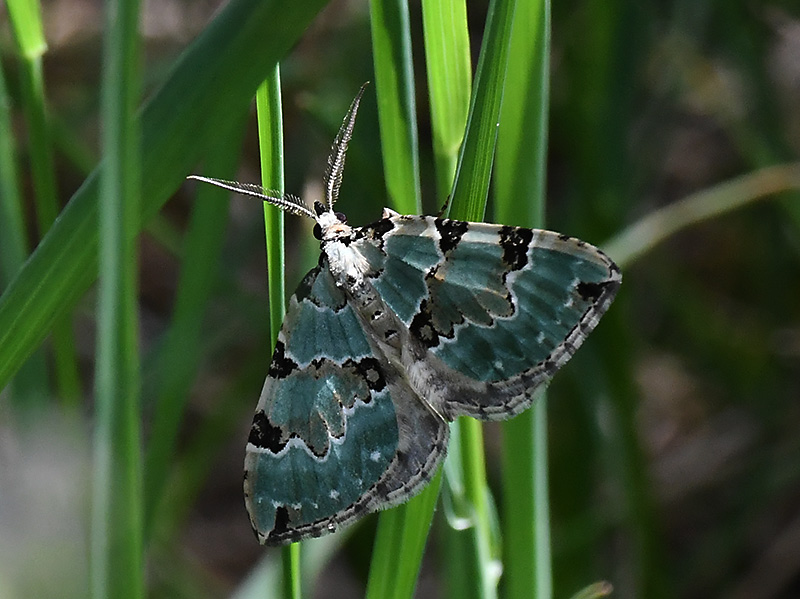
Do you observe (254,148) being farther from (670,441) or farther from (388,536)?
(388,536)

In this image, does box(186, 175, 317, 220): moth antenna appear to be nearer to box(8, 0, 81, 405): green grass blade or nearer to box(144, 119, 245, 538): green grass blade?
box(144, 119, 245, 538): green grass blade

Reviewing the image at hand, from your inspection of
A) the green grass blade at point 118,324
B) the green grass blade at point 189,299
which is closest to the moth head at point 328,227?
the green grass blade at point 189,299

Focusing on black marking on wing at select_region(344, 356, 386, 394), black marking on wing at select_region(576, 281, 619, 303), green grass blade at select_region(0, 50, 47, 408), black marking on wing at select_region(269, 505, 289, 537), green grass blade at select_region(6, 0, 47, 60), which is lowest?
black marking on wing at select_region(269, 505, 289, 537)

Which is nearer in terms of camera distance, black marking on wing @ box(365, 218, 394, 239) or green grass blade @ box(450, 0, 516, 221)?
green grass blade @ box(450, 0, 516, 221)

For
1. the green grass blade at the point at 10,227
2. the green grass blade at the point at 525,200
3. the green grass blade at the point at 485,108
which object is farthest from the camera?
the green grass blade at the point at 10,227

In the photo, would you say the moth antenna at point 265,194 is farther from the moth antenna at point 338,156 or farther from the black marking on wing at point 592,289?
the black marking on wing at point 592,289

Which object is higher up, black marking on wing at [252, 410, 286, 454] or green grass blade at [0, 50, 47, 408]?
green grass blade at [0, 50, 47, 408]

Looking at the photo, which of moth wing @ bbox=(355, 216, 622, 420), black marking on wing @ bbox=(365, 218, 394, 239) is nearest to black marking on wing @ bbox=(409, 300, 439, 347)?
moth wing @ bbox=(355, 216, 622, 420)

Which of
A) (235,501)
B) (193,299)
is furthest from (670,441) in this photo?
(193,299)
